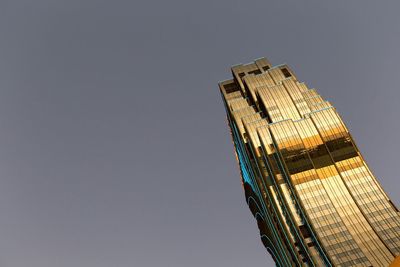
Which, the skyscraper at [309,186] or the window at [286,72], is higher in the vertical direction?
the window at [286,72]

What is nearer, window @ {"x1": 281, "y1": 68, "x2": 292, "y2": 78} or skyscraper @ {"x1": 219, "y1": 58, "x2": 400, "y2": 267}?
skyscraper @ {"x1": 219, "y1": 58, "x2": 400, "y2": 267}

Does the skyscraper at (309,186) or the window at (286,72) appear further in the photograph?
the window at (286,72)

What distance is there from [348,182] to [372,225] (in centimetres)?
1680

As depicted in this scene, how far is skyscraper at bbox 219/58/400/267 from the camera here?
403 ft

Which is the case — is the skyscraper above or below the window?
below

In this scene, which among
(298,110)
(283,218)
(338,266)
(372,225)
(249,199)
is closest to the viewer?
(338,266)

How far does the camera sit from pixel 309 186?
13750cm

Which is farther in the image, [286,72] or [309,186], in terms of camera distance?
[286,72]

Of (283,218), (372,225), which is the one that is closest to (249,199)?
(283,218)

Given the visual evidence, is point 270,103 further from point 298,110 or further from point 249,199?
point 249,199

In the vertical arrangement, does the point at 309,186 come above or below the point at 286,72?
below

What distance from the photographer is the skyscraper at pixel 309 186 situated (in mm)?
122812

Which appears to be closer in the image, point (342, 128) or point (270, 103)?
point (342, 128)

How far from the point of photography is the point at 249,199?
179 metres
